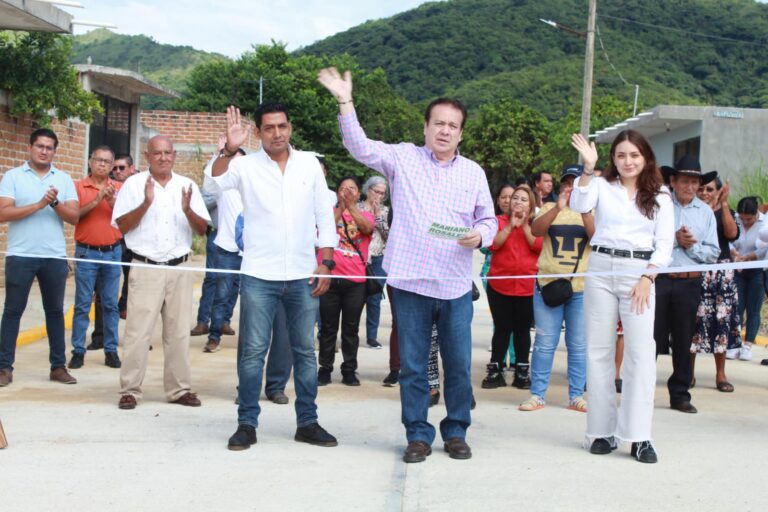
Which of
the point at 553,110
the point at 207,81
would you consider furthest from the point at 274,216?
the point at 553,110

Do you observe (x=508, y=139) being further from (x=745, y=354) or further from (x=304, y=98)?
(x=745, y=354)

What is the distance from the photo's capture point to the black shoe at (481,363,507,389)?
28.7 feet

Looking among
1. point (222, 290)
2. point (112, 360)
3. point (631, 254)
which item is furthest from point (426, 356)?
point (222, 290)

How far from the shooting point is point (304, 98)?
173 ft

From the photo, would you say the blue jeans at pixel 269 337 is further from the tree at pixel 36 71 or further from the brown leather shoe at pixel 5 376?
the tree at pixel 36 71

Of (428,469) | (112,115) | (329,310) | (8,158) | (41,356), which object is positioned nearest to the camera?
(428,469)

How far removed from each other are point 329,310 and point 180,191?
186 cm

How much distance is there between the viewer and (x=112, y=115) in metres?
20.5

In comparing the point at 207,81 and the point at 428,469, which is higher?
the point at 207,81

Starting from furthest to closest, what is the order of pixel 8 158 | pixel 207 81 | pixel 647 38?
pixel 647 38
pixel 207 81
pixel 8 158

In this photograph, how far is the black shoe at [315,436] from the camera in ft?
20.4

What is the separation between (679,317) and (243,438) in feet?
12.0

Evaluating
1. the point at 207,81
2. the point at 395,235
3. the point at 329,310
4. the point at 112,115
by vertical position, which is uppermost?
the point at 207,81

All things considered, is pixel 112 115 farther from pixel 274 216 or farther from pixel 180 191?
pixel 274 216
